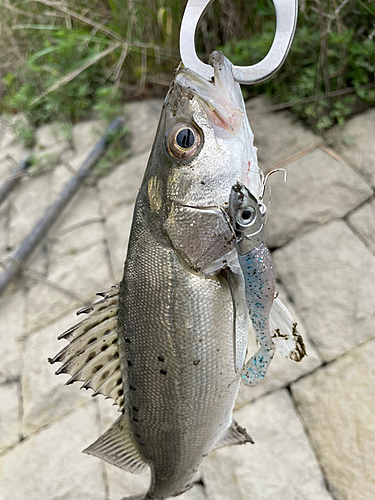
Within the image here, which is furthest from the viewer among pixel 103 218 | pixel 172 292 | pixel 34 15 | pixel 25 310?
pixel 34 15

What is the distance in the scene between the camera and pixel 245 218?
86cm

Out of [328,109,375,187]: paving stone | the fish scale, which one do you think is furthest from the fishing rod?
the fish scale

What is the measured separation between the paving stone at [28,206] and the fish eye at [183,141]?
301cm

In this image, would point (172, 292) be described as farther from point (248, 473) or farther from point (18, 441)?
point (18, 441)

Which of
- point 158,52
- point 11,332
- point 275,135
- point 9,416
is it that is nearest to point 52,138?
point 158,52

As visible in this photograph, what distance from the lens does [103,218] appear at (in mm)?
3354

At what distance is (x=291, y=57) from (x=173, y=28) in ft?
3.96

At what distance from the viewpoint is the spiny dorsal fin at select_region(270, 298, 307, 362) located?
1.06 metres

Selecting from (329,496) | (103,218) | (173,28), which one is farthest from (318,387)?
(173,28)

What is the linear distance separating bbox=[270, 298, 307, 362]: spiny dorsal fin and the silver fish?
10 centimetres

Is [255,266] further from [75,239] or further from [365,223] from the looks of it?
[75,239]

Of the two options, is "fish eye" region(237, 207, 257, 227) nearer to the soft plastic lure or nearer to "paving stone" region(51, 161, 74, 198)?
the soft plastic lure

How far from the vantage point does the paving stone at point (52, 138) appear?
3887 mm

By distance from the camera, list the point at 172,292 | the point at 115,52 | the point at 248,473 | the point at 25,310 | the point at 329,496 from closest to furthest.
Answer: the point at 172,292
the point at 329,496
the point at 248,473
the point at 25,310
the point at 115,52
